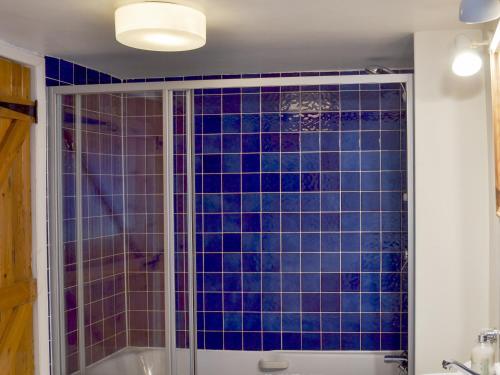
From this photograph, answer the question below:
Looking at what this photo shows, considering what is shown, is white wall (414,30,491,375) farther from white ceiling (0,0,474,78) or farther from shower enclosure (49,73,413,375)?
shower enclosure (49,73,413,375)

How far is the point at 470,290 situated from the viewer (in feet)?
9.21

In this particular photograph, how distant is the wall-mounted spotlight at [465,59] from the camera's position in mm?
2555

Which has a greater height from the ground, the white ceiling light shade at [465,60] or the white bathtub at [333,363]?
the white ceiling light shade at [465,60]

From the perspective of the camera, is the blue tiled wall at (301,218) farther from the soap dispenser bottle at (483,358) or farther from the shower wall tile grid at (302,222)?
the soap dispenser bottle at (483,358)

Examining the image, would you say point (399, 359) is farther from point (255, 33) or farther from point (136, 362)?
point (255, 33)

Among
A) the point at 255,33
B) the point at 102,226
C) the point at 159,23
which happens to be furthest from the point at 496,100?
the point at 102,226

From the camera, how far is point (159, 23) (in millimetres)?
2289

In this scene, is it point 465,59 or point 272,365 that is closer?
point 465,59

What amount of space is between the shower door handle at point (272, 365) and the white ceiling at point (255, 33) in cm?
189

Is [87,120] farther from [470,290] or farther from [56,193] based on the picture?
[470,290]

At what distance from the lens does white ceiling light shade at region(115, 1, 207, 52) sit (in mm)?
2285

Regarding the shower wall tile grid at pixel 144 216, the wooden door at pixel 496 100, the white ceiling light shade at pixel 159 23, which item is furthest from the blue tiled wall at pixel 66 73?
the wooden door at pixel 496 100

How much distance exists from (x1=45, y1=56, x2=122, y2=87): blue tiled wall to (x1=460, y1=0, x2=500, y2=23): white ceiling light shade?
2344 millimetres

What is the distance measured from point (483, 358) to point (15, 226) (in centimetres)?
223
